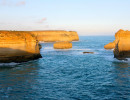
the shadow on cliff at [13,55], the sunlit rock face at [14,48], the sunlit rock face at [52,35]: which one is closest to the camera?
the shadow on cliff at [13,55]

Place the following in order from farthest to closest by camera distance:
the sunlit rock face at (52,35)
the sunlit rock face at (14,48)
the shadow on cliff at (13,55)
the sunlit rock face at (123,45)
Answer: the sunlit rock face at (52,35)
the sunlit rock face at (123,45)
the sunlit rock face at (14,48)
the shadow on cliff at (13,55)

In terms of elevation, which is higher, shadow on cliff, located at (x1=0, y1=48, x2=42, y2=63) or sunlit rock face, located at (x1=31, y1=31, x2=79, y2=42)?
sunlit rock face, located at (x1=31, y1=31, x2=79, y2=42)

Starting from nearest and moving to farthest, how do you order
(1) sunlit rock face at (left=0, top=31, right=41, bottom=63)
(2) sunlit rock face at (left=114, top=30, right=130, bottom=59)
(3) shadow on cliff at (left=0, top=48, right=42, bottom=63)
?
(3) shadow on cliff at (left=0, top=48, right=42, bottom=63) < (1) sunlit rock face at (left=0, top=31, right=41, bottom=63) < (2) sunlit rock face at (left=114, top=30, right=130, bottom=59)

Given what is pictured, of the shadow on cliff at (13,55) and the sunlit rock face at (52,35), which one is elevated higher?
the sunlit rock face at (52,35)

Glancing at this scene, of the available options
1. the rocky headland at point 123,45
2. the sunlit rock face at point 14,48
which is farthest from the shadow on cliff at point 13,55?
the rocky headland at point 123,45

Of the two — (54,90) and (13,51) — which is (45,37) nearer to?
(13,51)

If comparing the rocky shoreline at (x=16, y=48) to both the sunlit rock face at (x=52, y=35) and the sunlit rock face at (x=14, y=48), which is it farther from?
the sunlit rock face at (x=52, y=35)

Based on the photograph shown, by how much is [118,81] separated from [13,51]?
2424 centimetres

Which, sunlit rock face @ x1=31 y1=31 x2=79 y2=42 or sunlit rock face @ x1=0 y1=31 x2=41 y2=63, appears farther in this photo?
sunlit rock face @ x1=31 y1=31 x2=79 y2=42

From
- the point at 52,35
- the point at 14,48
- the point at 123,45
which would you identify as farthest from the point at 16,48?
the point at 52,35

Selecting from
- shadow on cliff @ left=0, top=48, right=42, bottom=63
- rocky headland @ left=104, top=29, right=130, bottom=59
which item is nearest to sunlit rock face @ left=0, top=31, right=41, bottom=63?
shadow on cliff @ left=0, top=48, right=42, bottom=63

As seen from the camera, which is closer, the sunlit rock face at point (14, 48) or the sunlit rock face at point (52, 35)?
the sunlit rock face at point (14, 48)

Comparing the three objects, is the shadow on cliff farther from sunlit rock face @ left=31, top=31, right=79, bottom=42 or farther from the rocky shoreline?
sunlit rock face @ left=31, top=31, right=79, bottom=42

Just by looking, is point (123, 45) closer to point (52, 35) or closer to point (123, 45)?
point (123, 45)
